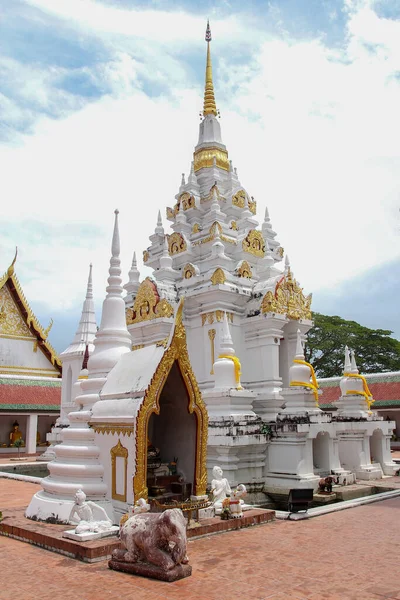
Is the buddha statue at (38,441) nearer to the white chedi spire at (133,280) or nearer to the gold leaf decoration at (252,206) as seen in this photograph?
the white chedi spire at (133,280)

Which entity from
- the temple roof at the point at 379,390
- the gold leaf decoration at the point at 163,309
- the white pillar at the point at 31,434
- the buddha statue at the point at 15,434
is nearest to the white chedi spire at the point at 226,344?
the gold leaf decoration at the point at 163,309

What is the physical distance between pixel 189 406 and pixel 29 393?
1808 centimetres

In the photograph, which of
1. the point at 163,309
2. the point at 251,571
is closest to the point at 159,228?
the point at 163,309

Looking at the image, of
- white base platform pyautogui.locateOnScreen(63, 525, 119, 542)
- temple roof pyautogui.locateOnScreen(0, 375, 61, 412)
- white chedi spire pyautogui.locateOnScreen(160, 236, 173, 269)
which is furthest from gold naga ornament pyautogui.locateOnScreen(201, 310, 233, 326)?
temple roof pyautogui.locateOnScreen(0, 375, 61, 412)

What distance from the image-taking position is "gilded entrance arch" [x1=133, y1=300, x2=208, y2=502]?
7.23m

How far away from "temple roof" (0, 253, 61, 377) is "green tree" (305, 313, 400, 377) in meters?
17.8

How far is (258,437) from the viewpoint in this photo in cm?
1173

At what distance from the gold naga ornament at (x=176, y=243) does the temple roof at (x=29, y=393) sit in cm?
1079

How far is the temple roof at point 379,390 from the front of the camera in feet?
79.6

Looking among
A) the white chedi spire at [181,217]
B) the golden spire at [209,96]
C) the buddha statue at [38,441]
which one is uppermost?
the golden spire at [209,96]

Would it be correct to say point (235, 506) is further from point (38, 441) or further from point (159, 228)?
point (38, 441)

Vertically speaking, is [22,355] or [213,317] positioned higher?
[22,355]

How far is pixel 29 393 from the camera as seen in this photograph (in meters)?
24.5

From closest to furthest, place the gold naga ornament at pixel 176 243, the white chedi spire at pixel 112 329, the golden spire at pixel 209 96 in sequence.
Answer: the white chedi spire at pixel 112 329 → the gold naga ornament at pixel 176 243 → the golden spire at pixel 209 96
